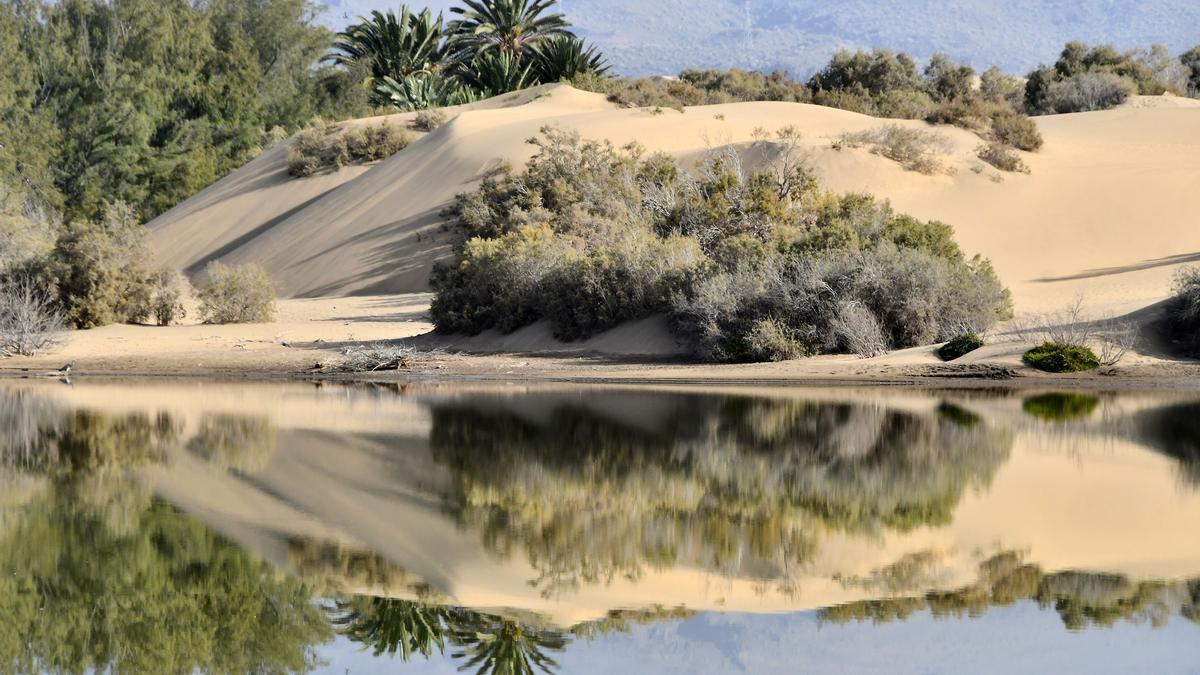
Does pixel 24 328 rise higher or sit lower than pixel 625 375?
higher

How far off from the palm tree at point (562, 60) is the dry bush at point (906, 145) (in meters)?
16.1

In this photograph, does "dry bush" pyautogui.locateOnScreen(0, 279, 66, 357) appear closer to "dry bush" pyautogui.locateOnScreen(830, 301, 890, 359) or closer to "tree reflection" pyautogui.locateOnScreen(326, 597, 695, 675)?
"dry bush" pyautogui.locateOnScreen(830, 301, 890, 359)

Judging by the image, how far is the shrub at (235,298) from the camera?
32469 mm

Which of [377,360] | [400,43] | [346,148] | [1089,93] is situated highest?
Answer: [400,43]

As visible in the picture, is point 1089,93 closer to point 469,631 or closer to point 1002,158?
point 1002,158

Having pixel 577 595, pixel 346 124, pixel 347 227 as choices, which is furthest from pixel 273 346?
pixel 346 124

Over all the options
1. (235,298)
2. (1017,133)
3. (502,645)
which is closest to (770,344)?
(235,298)

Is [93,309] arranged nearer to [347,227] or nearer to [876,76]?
[347,227]

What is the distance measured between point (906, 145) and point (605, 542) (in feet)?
98.7

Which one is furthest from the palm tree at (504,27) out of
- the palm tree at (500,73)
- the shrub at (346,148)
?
the shrub at (346,148)

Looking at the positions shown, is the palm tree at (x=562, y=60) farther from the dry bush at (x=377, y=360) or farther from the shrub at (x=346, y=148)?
the dry bush at (x=377, y=360)

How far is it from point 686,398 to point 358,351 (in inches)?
312

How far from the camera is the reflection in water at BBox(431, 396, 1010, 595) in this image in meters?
10.8

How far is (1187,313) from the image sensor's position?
955 inches
